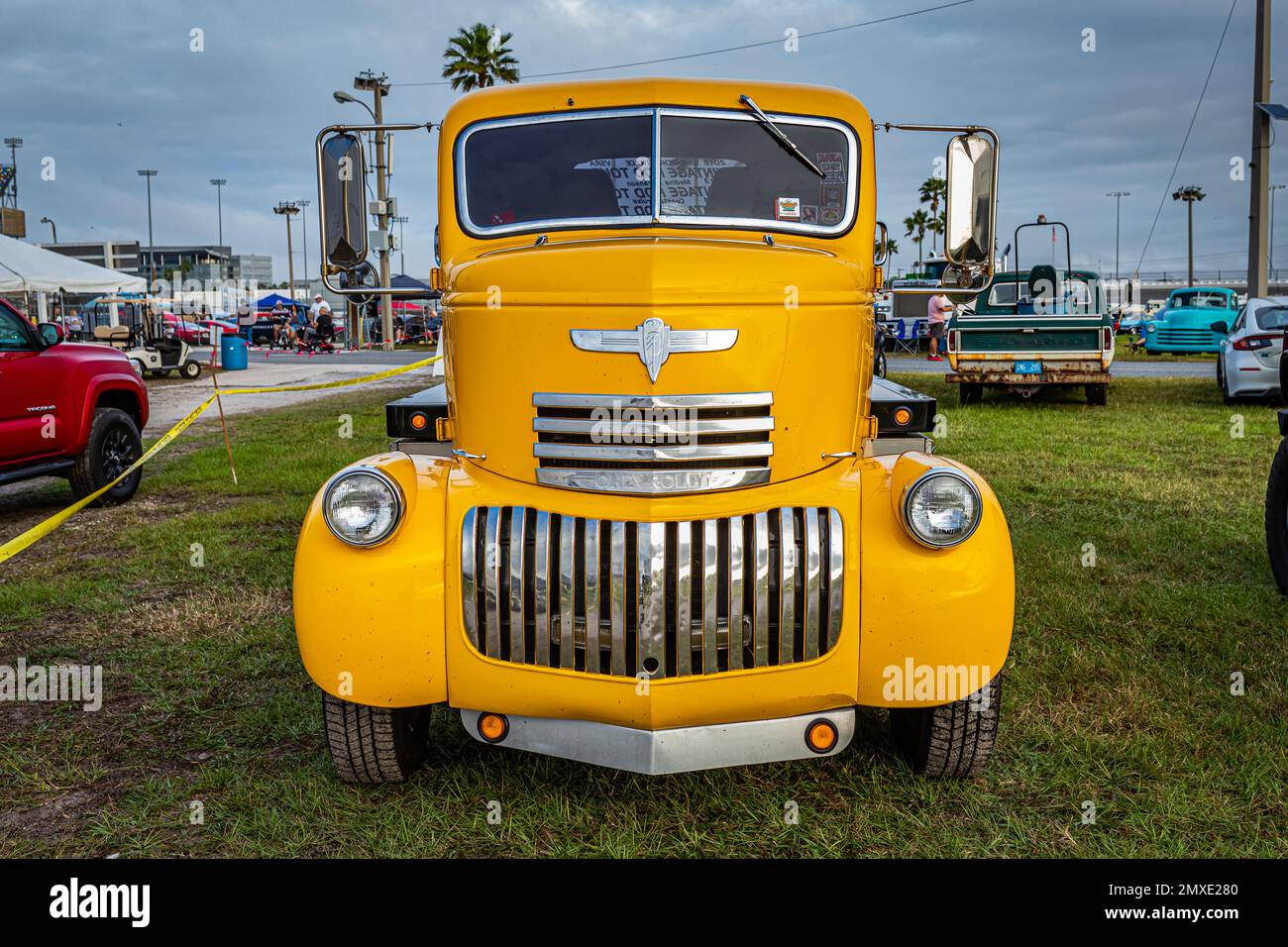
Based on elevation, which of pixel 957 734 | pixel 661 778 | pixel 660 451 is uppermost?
pixel 660 451

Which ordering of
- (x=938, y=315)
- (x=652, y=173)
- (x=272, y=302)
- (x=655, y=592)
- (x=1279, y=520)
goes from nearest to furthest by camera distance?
(x=655, y=592) < (x=652, y=173) < (x=1279, y=520) < (x=938, y=315) < (x=272, y=302)

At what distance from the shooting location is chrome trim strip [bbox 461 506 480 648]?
3.11m

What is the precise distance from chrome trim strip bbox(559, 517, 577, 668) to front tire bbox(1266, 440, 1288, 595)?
4249 millimetres

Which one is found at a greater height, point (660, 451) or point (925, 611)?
point (660, 451)

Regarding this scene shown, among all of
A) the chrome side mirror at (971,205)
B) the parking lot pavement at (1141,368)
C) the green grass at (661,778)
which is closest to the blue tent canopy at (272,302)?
the parking lot pavement at (1141,368)

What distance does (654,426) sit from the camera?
3092 mm

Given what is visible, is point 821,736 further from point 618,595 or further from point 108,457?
point 108,457

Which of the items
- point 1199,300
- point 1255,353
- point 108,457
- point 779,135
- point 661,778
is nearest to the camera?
point 661,778

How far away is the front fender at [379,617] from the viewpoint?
3.12 m

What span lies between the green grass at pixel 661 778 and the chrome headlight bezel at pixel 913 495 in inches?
34.9

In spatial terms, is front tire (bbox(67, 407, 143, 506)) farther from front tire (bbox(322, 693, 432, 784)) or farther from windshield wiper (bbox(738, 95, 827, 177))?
windshield wiper (bbox(738, 95, 827, 177))

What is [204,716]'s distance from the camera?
164 inches

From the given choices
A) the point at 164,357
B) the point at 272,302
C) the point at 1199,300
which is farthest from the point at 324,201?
the point at 272,302

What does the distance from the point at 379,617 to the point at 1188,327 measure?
26.9 m
